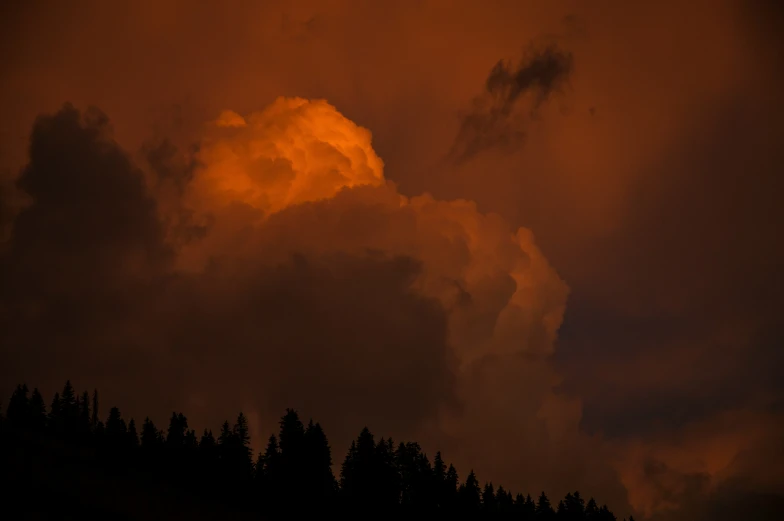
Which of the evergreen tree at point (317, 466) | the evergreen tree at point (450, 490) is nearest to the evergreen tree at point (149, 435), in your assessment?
the evergreen tree at point (317, 466)

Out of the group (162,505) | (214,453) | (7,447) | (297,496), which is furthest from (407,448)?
(7,447)

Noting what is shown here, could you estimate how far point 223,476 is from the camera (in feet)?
444

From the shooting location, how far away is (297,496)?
128 metres

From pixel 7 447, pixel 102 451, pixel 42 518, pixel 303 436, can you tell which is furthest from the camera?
pixel 303 436

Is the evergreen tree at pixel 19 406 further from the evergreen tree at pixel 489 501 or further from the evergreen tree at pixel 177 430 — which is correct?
the evergreen tree at pixel 489 501

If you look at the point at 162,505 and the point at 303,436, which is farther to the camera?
the point at 303,436

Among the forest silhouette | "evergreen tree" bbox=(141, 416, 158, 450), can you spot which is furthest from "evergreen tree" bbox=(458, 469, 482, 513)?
"evergreen tree" bbox=(141, 416, 158, 450)

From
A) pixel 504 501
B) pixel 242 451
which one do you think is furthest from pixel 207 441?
pixel 504 501

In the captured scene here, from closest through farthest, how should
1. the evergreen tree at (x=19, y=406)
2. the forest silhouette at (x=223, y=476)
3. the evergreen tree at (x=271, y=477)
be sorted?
the forest silhouette at (x=223, y=476) → the evergreen tree at (x=271, y=477) → the evergreen tree at (x=19, y=406)

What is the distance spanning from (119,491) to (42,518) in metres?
22.1

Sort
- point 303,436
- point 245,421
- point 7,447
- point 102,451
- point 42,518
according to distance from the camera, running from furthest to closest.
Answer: point 245,421, point 303,436, point 102,451, point 7,447, point 42,518

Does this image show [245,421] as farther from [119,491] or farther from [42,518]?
[42,518]

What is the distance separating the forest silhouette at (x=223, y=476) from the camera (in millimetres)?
102875

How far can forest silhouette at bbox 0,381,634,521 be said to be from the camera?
102875mm
